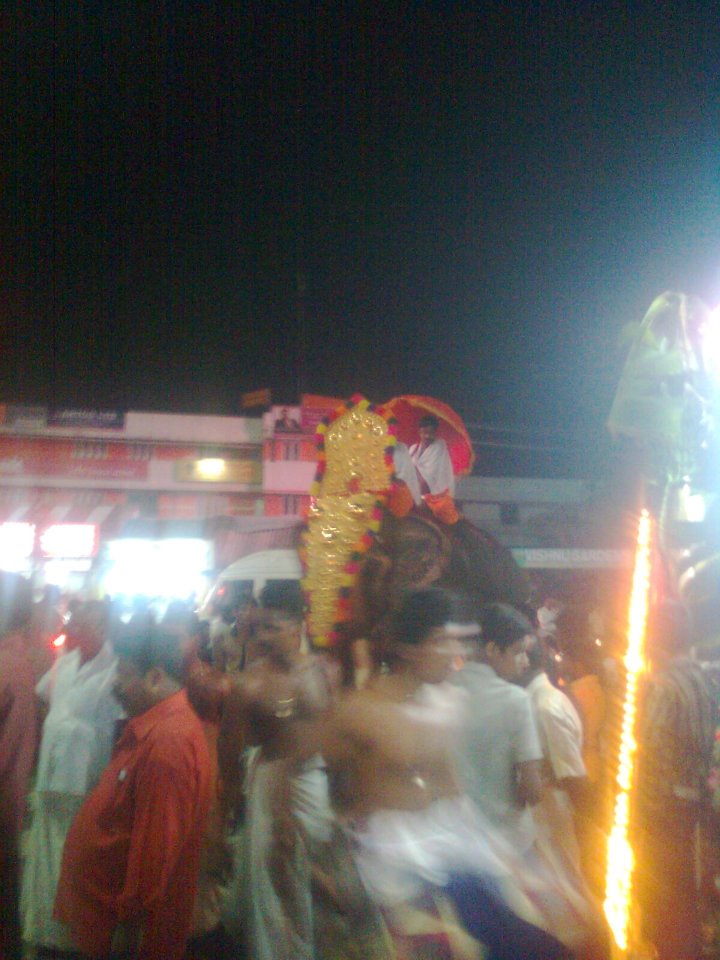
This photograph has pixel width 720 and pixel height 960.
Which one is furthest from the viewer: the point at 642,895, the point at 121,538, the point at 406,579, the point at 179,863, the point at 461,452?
the point at 121,538

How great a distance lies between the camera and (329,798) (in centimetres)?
295

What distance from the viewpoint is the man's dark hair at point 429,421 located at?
5301mm

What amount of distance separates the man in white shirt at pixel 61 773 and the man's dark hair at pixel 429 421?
8.41ft

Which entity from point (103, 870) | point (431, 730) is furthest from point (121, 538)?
point (431, 730)

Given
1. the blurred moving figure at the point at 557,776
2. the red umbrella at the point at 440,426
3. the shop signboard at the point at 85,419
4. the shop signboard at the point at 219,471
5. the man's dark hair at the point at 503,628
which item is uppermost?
the shop signboard at the point at 85,419

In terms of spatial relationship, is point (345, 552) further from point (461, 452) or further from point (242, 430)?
point (242, 430)

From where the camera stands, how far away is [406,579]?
4.84 meters

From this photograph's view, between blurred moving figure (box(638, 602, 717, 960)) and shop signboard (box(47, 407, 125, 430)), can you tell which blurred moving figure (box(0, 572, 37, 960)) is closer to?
blurred moving figure (box(638, 602, 717, 960))

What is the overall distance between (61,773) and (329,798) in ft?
5.74

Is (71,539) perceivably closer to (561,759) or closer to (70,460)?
(70,460)

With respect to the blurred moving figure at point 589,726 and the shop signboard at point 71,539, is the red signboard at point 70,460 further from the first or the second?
the blurred moving figure at point 589,726

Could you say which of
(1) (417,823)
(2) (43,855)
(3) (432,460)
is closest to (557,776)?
(1) (417,823)

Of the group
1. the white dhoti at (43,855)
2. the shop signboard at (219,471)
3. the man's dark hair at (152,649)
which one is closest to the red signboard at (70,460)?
the shop signboard at (219,471)

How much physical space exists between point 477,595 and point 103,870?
2.76m
